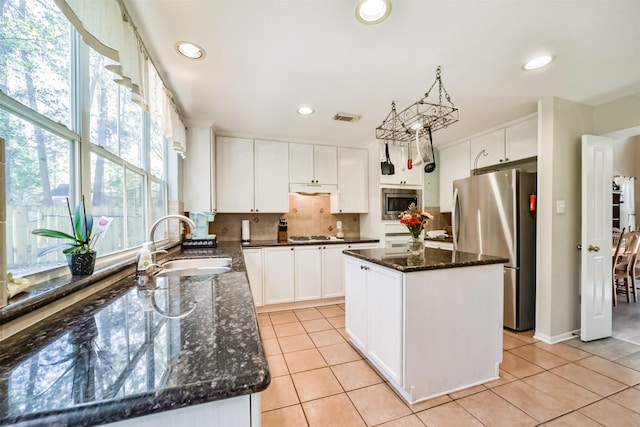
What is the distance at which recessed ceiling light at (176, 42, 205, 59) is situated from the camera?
1.68 metres

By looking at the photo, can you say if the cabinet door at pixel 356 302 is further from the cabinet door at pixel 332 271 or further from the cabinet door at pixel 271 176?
the cabinet door at pixel 271 176

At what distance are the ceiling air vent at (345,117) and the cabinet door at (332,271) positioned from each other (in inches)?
66.0

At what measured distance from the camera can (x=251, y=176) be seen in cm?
362

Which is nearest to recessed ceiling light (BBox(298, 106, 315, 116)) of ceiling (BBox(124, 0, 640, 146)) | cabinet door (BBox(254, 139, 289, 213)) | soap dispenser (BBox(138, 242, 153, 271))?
ceiling (BBox(124, 0, 640, 146))

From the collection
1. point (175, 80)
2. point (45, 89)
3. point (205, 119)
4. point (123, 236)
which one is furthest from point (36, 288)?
point (205, 119)

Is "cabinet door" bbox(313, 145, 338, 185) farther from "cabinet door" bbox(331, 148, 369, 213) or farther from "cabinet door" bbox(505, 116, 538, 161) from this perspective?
"cabinet door" bbox(505, 116, 538, 161)

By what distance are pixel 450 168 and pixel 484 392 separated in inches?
116

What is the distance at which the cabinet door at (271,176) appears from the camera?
12.0 ft

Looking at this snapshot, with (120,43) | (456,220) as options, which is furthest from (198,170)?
(456,220)

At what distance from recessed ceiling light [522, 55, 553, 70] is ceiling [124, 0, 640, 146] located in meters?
0.05

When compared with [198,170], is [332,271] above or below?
below

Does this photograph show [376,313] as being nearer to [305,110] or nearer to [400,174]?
[305,110]

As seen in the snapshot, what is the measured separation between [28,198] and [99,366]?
0.88 metres

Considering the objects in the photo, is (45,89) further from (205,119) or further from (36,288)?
(205,119)
